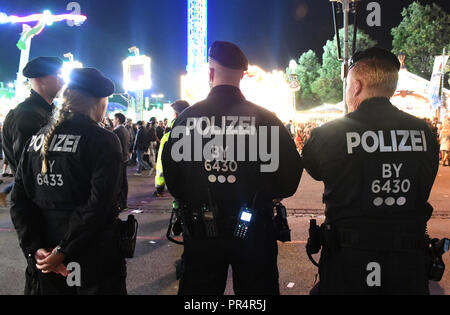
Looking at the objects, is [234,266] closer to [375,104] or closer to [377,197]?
[377,197]

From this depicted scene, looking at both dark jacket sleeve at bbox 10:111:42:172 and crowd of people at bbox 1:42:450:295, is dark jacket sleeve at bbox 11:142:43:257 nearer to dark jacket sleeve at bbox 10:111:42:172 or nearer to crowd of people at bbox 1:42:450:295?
crowd of people at bbox 1:42:450:295

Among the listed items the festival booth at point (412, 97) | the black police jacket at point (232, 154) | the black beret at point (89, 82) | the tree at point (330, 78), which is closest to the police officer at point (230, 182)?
the black police jacket at point (232, 154)

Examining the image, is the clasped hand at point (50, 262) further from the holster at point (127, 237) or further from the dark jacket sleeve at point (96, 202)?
the holster at point (127, 237)

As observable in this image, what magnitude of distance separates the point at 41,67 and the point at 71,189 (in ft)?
5.93

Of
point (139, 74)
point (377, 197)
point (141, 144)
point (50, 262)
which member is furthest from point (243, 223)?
point (139, 74)

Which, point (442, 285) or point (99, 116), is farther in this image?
point (442, 285)

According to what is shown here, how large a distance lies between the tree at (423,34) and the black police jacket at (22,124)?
39.9 meters

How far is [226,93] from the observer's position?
219 centimetres

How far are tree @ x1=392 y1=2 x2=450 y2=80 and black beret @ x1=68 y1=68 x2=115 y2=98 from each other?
4016cm

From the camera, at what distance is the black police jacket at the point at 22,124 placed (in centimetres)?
307

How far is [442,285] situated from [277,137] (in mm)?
2765

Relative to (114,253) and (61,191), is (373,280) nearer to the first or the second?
(114,253)

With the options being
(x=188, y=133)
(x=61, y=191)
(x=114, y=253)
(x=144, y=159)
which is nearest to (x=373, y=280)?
(x=188, y=133)
